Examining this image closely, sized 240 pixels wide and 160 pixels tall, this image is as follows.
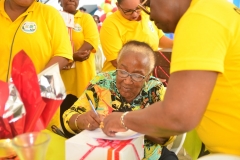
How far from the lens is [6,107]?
1013 millimetres

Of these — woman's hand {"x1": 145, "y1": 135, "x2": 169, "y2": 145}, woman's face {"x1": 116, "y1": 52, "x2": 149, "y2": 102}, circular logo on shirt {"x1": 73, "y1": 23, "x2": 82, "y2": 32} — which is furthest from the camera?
circular logo on shirt {"x1": 73, "y1": 23, "x2": 82, "y2": 32}

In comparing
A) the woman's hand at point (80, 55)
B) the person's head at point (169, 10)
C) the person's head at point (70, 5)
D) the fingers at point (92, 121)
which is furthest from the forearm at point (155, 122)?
the person's head at point (70, 5)

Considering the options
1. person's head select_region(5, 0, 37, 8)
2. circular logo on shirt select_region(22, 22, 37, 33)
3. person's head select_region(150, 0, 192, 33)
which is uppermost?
person's head select_region(150, 0, 192, 33)

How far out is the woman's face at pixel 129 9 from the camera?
2.61 meters

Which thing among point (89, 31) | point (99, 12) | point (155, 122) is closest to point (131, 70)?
point (155, 122)

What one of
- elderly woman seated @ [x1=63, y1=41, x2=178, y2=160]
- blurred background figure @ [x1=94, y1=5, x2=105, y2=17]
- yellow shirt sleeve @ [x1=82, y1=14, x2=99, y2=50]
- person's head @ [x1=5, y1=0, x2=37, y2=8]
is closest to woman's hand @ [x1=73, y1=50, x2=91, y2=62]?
yellow shirt sleeve @ [x1=82, y1=14, x2=99, y2=50]

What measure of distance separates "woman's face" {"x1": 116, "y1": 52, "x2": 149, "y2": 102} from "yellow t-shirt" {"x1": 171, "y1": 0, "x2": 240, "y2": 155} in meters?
0.66

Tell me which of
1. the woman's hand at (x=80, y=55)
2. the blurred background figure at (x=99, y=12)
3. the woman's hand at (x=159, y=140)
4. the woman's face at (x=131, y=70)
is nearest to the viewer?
the woman's hand at (x=159, y=140)

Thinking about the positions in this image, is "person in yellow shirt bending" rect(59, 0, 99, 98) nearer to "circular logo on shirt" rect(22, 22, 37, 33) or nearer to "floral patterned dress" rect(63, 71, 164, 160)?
"circular logo on shirt" rect(22, 22, 37, 33)

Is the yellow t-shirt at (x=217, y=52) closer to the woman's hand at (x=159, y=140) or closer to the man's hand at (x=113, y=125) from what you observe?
the man's hand at (x=113, y=125)

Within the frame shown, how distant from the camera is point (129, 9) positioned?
2.64 metres

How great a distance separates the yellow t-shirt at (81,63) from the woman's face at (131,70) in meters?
1.20

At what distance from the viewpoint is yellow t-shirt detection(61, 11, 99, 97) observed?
9.35ft

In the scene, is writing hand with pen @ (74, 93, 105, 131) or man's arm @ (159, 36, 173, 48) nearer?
writing hand with pen @ (74, 93, 105, 131)
